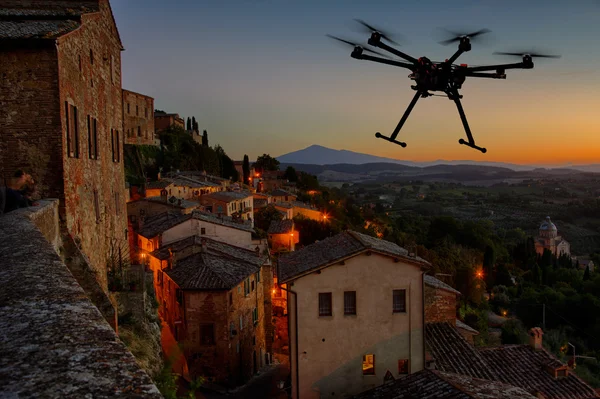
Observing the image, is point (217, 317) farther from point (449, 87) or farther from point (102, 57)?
point (449, 87)

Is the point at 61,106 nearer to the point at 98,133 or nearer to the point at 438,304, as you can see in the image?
the point at 98,133

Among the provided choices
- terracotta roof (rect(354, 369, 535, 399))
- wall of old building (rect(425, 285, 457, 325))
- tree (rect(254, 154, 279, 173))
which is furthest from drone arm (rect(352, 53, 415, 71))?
tree (rect(254, 154, 279, 173))

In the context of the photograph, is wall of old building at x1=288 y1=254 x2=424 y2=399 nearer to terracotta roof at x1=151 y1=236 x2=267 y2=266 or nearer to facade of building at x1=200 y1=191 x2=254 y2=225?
terracotta roof at x1=151 y1=236 x2=267 y2=266

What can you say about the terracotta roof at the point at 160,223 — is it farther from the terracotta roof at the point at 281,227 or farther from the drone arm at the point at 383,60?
the drone arm at the point at 383,60

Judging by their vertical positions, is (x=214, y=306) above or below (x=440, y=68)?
below

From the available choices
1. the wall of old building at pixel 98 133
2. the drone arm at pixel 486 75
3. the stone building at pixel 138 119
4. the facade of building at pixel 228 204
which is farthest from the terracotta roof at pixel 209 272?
→ the stone building at pixel 138 119

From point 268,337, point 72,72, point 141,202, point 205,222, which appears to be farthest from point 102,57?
point 141,202

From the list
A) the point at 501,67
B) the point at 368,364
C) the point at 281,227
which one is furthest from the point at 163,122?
the point at 501,67
